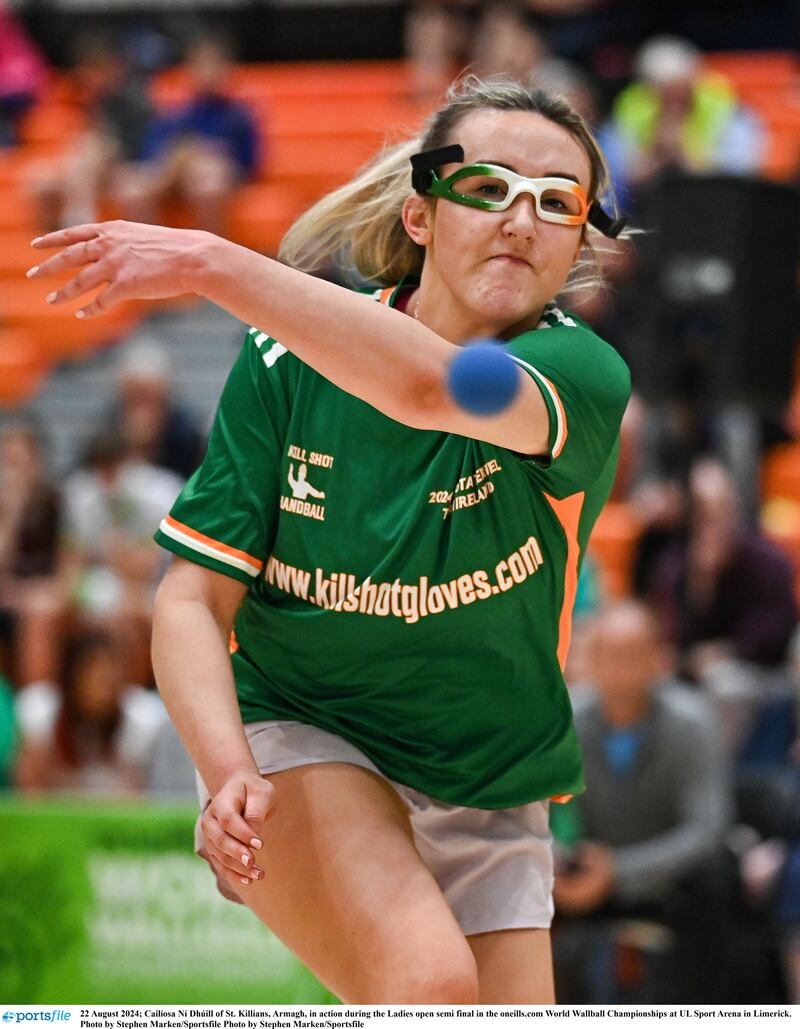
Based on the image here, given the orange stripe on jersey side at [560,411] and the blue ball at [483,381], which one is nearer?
the blue ball at [483,381]

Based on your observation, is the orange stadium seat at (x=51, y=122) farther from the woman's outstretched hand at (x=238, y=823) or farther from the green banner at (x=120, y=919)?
the woman's outstretched hand at (x=238, y=823)

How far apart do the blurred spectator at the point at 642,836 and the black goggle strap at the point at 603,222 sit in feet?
9.07

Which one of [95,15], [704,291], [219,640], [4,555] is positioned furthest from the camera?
[95,15]

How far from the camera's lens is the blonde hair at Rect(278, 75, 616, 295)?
2803mm

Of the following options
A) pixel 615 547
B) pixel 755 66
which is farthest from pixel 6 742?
pixel 755 66

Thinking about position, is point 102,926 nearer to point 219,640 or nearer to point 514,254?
point 219,640

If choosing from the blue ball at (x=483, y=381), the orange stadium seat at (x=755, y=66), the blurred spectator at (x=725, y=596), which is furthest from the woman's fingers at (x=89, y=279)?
the orange stadium seat at (x=755, y=66)

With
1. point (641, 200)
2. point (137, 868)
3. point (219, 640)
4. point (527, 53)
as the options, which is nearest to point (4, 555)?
point (137, 868)

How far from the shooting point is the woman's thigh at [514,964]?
8.80 ft

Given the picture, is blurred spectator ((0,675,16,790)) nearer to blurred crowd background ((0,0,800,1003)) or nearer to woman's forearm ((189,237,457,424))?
blurred crowd background ((0,0,800,1003))

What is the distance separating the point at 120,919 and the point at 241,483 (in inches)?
107

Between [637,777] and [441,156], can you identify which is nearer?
[441,156]

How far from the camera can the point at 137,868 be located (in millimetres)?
5113

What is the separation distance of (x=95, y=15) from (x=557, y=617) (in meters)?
9.52
